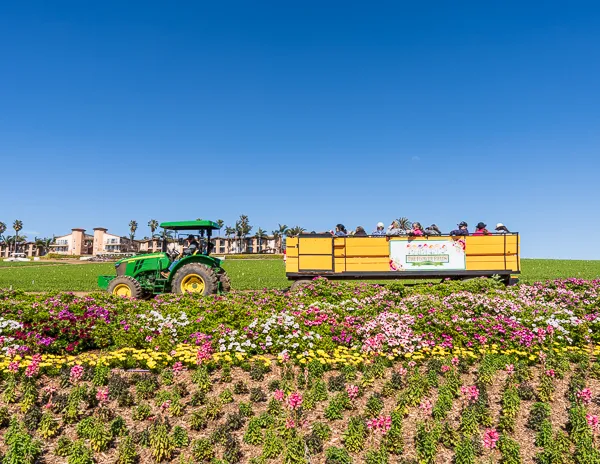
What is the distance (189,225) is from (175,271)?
5.10 feet

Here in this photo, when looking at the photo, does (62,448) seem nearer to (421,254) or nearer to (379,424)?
(379,424)

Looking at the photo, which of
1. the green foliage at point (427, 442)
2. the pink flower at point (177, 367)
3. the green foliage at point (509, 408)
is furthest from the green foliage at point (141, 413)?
the green foliage at point (509, 408)

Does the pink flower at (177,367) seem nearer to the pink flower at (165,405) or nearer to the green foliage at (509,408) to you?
the pink flower at (165,405)

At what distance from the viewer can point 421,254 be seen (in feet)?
46.2

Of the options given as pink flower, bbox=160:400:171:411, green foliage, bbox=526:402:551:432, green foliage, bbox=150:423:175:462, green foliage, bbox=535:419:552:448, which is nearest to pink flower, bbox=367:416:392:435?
green foliage, bbox=535:419:552:448

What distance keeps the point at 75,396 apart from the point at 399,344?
535 centimetres

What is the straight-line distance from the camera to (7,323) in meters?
7.73

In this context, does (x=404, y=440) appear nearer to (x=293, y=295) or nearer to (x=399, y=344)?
(x=399, y=344)

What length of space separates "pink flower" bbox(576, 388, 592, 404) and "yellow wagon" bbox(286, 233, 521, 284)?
Result: 28.2 ft

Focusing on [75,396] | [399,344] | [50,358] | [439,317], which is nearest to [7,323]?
[50,358]

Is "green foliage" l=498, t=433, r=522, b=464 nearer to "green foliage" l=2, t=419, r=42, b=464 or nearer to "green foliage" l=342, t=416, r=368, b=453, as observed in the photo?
"green foliage" l=342, t=416, r=368, b=453

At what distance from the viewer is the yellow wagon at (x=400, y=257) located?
548 inches

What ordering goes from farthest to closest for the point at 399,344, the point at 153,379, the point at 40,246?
the point at 40,246
the point at 399,344
the point at 153,379

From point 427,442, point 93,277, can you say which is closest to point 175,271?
point 427,442
